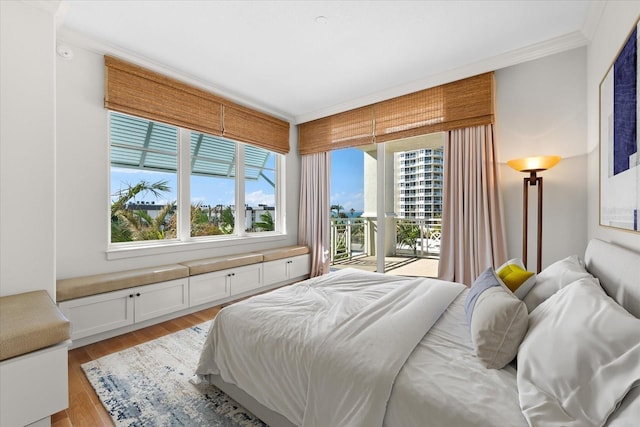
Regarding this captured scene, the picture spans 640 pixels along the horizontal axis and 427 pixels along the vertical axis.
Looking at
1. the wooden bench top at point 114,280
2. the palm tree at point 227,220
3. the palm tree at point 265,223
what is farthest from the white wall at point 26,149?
the palm tree at point 265,223

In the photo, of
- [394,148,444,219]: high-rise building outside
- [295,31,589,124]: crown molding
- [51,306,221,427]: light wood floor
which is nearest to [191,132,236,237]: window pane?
[51,306,221,427]: light wood floor

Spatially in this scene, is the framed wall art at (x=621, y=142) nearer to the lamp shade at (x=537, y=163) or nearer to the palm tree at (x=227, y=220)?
the lamp shade at (x=537, y=163)

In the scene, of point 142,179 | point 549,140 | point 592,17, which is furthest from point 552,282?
point 142,179

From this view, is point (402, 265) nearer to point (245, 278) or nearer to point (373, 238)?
point (373, 238)

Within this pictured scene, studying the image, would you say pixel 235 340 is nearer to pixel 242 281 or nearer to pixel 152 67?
pixel 242 281

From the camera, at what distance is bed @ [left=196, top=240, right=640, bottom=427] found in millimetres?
874

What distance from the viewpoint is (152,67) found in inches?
124

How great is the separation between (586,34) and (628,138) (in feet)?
5.61

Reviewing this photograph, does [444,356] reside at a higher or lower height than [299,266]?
higher

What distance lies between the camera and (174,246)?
3424 millimetres

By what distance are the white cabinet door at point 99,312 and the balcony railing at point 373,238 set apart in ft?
10.5

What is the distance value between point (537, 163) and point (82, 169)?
14.1ft

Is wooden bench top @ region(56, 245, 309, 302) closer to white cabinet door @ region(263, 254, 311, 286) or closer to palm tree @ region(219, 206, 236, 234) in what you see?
white cabinet door @ region(263, 254, 311, 286)

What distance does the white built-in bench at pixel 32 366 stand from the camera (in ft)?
4.54
